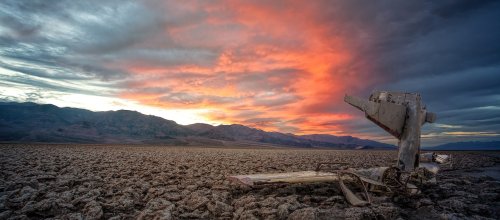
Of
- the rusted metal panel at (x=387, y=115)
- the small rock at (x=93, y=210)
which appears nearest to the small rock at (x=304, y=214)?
the rusted metal panel at (x=387, y=115)

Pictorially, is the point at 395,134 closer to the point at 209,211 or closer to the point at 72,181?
the point at 209,211

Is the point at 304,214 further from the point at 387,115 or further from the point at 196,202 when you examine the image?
the point at 387,115

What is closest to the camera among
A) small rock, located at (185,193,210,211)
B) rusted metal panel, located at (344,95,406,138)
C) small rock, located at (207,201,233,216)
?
small rock, located at (207,201,233,216)

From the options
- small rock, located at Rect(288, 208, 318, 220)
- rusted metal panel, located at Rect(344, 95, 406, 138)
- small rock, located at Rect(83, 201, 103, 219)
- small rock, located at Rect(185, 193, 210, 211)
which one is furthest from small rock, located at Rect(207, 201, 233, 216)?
rusted metal panel, located at Rect(344, 95, 406, 138)

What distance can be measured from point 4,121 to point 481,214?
224726 millimetres

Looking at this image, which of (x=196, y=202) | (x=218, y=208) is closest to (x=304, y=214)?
(x=218, y=208)

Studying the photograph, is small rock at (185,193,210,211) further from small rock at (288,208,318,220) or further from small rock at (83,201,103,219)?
small rock at (288,208,318,220)

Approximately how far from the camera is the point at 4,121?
174 m

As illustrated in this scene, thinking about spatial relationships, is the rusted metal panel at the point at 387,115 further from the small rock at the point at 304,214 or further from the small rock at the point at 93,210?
the small rock at the point at 93,210

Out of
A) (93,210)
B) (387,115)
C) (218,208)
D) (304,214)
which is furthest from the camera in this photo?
(387,115)

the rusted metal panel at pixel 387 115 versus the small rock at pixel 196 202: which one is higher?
the rusted metal panel at pixel 387 115

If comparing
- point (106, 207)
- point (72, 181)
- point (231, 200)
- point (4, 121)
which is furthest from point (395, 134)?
point (4, 121)

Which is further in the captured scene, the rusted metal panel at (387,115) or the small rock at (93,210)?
the rusted metal panel at (387,115)

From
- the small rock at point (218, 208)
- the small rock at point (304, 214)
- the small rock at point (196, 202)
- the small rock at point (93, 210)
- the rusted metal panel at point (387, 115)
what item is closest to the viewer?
the small rock at point (304, 214)
